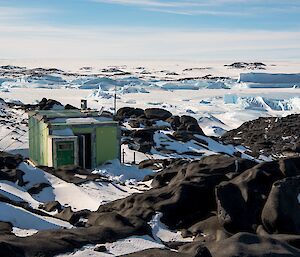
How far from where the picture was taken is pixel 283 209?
7.93 meters

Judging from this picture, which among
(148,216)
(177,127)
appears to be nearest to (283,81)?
(177,127)

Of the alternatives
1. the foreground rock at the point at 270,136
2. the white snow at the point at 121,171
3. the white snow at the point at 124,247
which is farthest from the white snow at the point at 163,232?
the foreground rock at the point at 270,136

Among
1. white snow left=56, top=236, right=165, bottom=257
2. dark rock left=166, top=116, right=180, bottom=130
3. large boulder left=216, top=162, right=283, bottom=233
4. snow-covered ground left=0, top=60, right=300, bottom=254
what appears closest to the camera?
white snow left=56, top=236, right=165, bottom=257

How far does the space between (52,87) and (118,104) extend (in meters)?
17.8

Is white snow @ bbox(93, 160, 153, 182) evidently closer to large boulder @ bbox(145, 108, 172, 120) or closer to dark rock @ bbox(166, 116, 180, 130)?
dark rock @ bbox(166, 116, 180, 130)

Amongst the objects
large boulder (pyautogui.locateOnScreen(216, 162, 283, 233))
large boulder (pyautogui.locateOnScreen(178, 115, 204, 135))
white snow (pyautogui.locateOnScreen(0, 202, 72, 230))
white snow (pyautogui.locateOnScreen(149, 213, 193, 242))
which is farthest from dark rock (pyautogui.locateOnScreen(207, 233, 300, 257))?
large boulder (pyautogui.locateOnScreen(178, 115, 204, 135))

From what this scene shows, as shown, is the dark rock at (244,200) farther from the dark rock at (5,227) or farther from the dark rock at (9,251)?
the dark rock at (9,251)

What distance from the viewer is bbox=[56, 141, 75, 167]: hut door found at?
49.2 feet

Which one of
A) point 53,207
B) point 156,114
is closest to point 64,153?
point 53,207

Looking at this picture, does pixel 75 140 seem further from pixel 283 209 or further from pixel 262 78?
pixel 262 78

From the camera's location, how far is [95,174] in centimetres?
1379

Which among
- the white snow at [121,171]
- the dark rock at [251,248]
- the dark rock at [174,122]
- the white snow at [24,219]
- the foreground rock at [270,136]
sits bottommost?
the foreground rock at [270,136]

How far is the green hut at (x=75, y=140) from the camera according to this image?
Answer: 15.0 meters

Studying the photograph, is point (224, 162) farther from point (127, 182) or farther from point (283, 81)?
point (283, 81)
